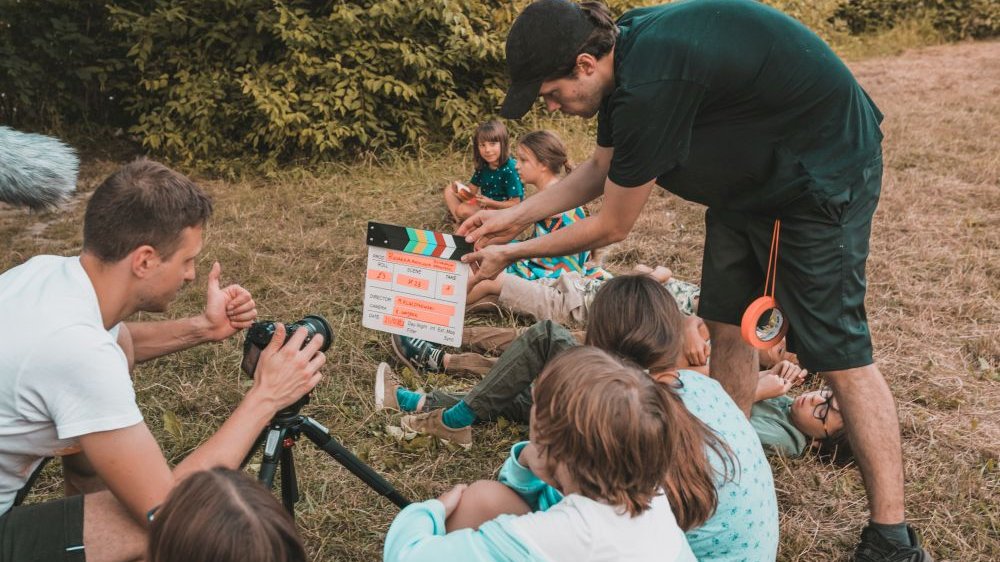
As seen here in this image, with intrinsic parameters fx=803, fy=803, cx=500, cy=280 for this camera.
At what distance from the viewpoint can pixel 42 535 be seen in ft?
6.14

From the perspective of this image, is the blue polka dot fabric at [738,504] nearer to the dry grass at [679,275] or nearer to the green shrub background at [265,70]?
the dry grass at [679,275]

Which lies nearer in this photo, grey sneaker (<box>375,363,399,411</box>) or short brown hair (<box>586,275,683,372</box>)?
short brown hair (<box>586,275,683,372</box>)

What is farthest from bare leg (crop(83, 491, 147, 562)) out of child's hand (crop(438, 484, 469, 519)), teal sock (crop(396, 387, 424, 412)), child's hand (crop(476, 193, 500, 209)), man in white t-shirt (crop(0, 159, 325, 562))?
child's hand (crop(476, 193, 500, 209))

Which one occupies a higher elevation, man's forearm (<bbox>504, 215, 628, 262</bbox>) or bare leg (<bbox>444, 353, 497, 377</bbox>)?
man's forearm (<bbox>504, 215, 628, 262</bbox>)

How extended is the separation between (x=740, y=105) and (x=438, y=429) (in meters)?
1.63

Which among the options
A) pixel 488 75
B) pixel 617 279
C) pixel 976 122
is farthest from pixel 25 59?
pixel 976 122

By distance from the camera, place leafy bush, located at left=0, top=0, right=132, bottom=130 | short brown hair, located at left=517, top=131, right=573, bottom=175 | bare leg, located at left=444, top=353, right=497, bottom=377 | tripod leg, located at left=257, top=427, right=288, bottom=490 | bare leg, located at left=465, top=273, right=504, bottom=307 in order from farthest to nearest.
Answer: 1. leafy bush, located at left=0, top=0, right=132, bottom=130
2. short brown hair, located at left=517, top=131, right=573, bottom=175
3. bare leg, located at left=465, top=273, right=504, bottom=307
4. bare leg, located at left=444, top=353, right=497, bottom=377
5. tripod leg, located at left=257, top=427, right=288, bottom=490

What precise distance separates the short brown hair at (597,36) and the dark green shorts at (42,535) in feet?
5.83

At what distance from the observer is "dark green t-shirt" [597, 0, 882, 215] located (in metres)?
2.31

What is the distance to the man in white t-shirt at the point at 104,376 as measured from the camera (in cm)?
182

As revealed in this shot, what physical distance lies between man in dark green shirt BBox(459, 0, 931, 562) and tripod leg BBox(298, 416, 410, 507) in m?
1.11

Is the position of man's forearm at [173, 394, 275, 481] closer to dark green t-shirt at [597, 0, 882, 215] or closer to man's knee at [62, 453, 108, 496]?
man's knee at [62, 453, 108, 496]

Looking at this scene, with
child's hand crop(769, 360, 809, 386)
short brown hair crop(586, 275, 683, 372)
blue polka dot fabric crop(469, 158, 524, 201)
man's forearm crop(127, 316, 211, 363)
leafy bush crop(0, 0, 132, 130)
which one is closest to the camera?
short brown hair crop(586, 275, 683, 372)

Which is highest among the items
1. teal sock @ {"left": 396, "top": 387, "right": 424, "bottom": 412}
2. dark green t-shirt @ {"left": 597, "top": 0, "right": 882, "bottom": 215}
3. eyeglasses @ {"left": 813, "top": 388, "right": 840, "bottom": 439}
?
dark green t-shirt @ {"left": 597, "top": 0, "right": 882, "bottom": 215}
